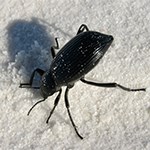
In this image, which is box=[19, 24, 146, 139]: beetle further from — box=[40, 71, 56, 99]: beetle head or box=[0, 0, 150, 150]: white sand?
box=[0, 0, 150, 150]: white sand

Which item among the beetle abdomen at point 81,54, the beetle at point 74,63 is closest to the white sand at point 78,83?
the beetle at point 74,63

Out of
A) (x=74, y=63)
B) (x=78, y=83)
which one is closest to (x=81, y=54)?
(x=74, y=63)

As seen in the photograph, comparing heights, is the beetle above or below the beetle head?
above

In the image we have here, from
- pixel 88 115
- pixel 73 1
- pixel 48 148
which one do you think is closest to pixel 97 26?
pixel 73 1

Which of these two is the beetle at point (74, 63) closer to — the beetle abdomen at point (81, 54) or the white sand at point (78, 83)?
the beetle abdomen at point (81, 54)

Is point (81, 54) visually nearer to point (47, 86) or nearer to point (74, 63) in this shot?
point (74, 63)

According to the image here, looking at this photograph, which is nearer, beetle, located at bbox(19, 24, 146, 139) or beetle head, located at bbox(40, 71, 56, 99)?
beetle, located at bbox(19, 24, 146, 139)

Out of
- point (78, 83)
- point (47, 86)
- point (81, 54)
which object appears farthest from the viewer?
point (78, 83)

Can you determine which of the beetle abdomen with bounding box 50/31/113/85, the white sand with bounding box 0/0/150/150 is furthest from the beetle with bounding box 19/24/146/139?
the white sand with bounding box 0/0/150/150
